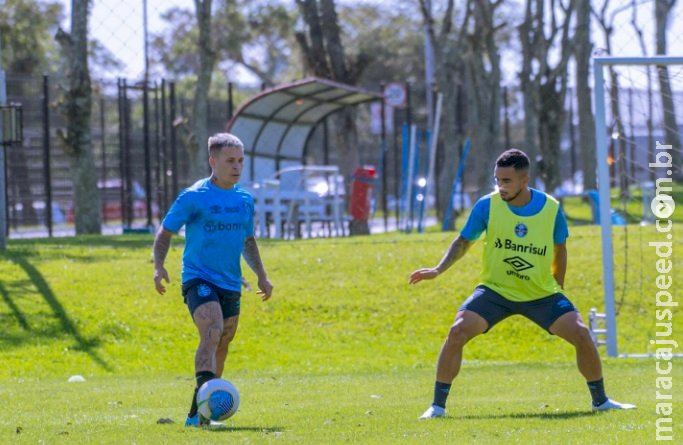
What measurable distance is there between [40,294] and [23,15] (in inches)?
1586

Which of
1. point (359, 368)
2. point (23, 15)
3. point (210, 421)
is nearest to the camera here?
point (210, 421)

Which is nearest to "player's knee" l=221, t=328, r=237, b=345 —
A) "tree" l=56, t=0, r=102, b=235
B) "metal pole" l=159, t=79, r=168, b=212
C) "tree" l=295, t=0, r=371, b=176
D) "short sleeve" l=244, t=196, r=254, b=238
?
"short sleeve" l=244, t=196, r=254, b=238

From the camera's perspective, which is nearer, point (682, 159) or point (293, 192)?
point (293, 192)

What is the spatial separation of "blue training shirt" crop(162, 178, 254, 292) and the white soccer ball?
2.65 feet

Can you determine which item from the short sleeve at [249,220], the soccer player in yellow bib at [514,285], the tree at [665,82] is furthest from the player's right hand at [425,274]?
the tree at [665,82]

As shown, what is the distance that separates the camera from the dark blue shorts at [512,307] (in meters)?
8.98

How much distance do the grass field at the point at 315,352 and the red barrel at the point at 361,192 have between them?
3.09m

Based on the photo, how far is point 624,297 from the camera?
17.5 meters

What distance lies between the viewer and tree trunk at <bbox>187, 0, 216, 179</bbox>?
24.7m

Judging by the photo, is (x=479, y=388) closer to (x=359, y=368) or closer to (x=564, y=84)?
(x=359, y=368)

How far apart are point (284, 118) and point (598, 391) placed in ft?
59.2

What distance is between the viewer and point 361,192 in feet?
81.9

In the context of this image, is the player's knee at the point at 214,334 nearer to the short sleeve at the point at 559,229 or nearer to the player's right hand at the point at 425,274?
the player's right hand at the point at 425,274

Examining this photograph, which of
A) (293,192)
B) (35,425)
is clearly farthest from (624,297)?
(35,425)
